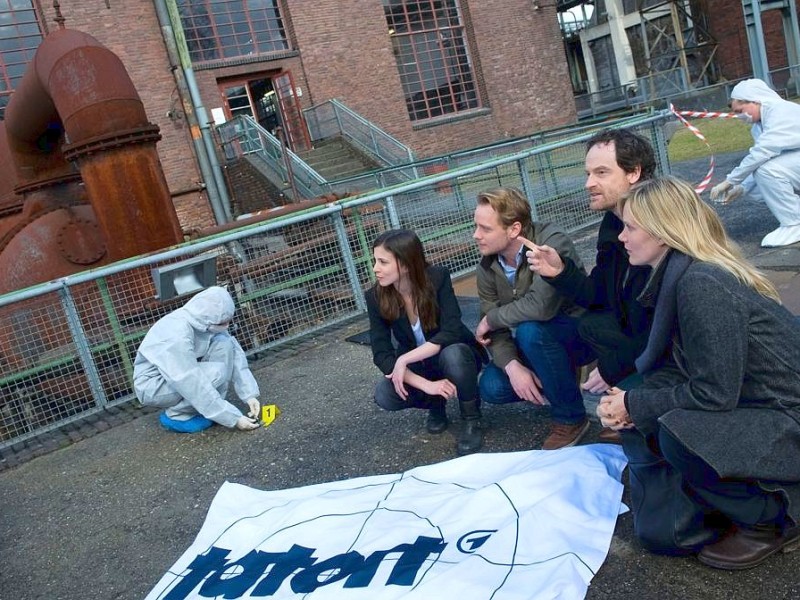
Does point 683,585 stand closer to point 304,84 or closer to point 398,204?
point 398,204

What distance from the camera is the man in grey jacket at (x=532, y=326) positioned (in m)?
3.41

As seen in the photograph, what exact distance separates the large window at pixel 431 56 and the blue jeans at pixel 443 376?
1987cm

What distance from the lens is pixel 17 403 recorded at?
564 cm

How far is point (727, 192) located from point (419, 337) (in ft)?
13.5

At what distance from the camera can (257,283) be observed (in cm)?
658

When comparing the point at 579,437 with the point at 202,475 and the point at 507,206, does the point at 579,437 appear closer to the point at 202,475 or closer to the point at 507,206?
the point at 507,206

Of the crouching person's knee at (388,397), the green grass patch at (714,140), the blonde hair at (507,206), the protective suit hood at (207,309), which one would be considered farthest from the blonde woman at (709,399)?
the green grass patch at (714,140)

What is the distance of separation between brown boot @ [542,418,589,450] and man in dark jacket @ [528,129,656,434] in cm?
14

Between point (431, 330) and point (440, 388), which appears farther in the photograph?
→ point (431, 330)

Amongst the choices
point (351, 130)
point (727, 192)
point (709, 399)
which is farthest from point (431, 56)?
point (709, 399)

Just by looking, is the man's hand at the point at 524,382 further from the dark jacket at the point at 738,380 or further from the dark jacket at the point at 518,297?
the dark jacket at the point at 738,380

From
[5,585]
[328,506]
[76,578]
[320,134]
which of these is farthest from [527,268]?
[320,134]

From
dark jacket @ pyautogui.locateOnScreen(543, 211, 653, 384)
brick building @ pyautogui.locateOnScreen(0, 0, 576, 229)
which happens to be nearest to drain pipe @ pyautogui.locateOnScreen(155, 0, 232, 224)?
brick building @ pyautogui.locateOnScreen(0, 0, 576, 229)

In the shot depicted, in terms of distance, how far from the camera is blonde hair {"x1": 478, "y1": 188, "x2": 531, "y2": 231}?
3.44 meters
